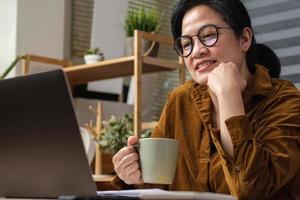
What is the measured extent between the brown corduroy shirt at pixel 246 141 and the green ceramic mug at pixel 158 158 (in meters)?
0.14

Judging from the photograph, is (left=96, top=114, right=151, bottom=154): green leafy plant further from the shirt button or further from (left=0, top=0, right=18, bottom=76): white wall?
the shirt button

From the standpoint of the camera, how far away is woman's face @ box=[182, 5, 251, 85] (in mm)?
1342

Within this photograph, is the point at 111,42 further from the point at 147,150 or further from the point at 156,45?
the point at 147,150

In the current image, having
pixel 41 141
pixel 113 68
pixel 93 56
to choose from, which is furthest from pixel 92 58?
pixel 41 141

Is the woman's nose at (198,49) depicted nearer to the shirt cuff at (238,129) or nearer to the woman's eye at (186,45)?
the woman's eye at (186,45)

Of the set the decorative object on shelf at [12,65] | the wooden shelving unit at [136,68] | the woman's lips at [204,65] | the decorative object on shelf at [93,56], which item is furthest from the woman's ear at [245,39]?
the decorative object on shelf at [12,65]

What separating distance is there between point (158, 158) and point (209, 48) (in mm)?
383

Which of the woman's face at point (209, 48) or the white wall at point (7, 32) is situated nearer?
the woman's face at point (209, 48)

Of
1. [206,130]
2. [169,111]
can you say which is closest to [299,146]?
[206,130]

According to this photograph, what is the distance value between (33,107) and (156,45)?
1560 millimetres

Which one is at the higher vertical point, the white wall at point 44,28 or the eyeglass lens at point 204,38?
the white wall at point 44,28

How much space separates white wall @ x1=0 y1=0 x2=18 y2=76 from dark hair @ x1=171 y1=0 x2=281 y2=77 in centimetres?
140

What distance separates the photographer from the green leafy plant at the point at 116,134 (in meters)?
2.39

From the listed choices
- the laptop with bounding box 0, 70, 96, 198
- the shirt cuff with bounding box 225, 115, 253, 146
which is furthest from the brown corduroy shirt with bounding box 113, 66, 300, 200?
the laptop with bounding box 0, 70, 96, 198
